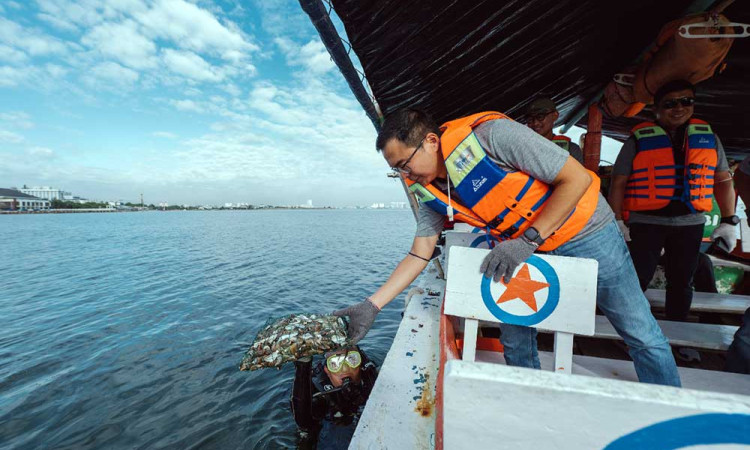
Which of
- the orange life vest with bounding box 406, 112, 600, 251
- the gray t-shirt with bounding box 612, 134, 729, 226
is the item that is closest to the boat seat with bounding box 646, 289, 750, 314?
the gray t-shirt with bounding box 612, 134, 729, 226

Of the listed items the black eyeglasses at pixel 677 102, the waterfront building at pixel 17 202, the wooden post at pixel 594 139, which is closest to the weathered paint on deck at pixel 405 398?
the black eyeglasses at pixel 677 102

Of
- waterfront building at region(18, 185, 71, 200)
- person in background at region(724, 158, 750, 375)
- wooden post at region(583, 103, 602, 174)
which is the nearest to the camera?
person in background at region(724, 158, 750, 375)

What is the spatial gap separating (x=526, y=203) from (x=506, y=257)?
39cm

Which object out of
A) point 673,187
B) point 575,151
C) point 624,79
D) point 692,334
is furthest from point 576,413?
point 624,79

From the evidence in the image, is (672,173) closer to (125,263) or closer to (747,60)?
(747,60)

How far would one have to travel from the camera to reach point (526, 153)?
1649mm

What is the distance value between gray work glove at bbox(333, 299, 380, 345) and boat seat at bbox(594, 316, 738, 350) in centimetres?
203

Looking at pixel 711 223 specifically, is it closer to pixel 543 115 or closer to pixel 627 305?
pixel 543 115

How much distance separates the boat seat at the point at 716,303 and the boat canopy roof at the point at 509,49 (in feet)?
9.27

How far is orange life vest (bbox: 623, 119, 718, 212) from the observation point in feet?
8.79

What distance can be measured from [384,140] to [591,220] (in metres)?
1.39

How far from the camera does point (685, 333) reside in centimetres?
266

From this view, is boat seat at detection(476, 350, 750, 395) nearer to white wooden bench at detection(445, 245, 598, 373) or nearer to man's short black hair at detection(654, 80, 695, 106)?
white wooden bench at detection(445, 245, 598, 373)

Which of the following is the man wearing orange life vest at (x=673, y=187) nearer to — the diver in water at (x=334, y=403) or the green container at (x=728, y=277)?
the green container at (x=728, y=277)
